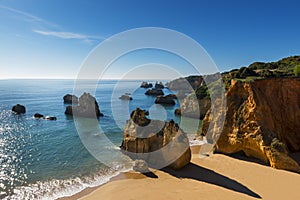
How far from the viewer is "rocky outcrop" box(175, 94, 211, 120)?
136 feet

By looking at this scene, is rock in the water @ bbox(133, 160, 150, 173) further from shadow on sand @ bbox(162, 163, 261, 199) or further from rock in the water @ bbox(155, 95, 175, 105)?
rock in the water @ bbox(155, 95, 175, 105)

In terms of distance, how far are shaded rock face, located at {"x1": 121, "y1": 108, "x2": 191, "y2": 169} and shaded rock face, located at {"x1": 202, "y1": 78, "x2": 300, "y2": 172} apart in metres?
4.77

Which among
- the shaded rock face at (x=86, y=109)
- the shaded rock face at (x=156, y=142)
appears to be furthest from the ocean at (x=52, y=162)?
the shaded rock face at (x=86, y=109)

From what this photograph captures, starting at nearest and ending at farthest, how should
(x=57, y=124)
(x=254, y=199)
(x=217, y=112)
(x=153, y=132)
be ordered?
(x=254, y=199) < (x=153, y=132) < (x=217, y=112) < (x=57, y=124)

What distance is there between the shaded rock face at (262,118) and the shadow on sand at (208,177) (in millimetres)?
4107

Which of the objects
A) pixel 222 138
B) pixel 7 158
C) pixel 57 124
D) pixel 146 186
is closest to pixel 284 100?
pixel 222 138

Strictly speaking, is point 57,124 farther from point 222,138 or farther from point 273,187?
point 273,187

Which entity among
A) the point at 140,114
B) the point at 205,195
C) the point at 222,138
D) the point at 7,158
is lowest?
the point at 7,158

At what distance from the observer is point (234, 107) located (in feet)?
59.1

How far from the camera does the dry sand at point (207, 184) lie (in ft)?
38.0

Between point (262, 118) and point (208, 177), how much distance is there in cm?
677

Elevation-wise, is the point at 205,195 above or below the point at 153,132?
below

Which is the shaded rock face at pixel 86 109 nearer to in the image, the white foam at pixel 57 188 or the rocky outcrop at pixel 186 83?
the white foam at pixel 57 188

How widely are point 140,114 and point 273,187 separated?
11.3 m
